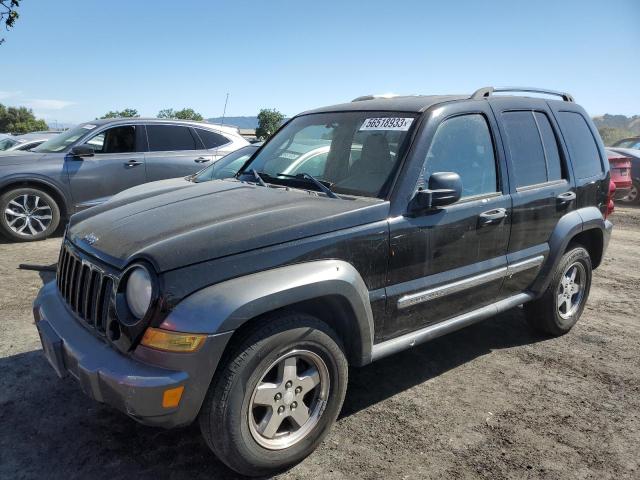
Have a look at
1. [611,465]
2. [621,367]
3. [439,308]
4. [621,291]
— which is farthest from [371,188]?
[621,291]

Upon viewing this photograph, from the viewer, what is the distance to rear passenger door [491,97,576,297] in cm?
365

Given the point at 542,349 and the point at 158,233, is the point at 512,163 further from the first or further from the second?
the point at 158,233

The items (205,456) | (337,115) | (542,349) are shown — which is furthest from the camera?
(542,349)

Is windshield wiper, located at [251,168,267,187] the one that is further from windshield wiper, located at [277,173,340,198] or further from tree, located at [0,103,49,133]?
tree, located at [0,103,49,133]

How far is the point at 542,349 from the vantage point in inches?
164

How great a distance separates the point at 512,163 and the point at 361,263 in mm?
1601

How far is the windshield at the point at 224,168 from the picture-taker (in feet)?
20.6

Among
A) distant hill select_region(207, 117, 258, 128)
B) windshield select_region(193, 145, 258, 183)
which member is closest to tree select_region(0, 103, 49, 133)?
distant hill select_region(207, 117, 258, 128)

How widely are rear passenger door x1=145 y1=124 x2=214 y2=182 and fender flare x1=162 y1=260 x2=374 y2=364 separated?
591 cm

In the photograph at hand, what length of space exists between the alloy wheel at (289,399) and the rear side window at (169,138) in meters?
6.26

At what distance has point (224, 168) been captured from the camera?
645 centimetres

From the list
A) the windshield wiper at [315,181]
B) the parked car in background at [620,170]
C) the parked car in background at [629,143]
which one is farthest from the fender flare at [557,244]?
the parked car in background at [629,143]

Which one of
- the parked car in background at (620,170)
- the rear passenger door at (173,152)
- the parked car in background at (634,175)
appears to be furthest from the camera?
the parked car in background at (634,175)

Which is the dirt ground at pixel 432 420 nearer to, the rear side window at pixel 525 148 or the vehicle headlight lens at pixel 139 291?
the vehicle headlight lens at pixel 139 291
